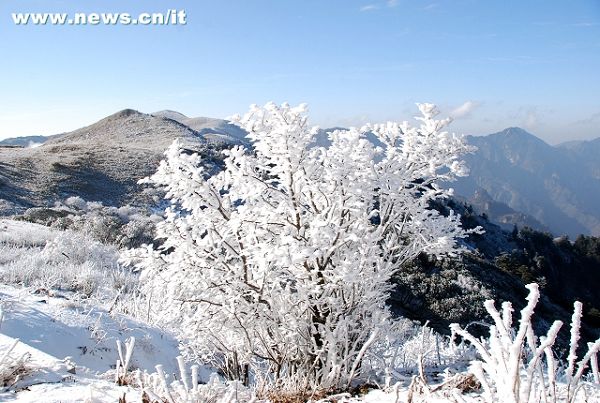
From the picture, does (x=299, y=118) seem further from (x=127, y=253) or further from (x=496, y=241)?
(x=496, y=241)

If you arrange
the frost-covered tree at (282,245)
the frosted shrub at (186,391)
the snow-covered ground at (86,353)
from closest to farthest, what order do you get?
1. the frosted shrub at (186,391)
2. the snow-covered ground at (86,353)
3. the frost-covered tree at (282,245)

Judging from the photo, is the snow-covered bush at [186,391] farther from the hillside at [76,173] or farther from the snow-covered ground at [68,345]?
the hillside at [76,173]

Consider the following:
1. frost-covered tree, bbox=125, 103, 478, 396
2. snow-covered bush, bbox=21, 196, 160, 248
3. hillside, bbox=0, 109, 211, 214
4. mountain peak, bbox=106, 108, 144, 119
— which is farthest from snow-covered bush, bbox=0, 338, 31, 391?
mountain peak, bbox=106, 108, 144, 119

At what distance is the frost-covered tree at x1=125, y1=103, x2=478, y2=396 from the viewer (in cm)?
437

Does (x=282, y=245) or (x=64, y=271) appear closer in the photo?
(x=282, y=245)

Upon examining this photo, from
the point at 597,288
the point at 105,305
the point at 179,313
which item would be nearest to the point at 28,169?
the point at 105,305

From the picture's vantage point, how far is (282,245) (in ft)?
13.3

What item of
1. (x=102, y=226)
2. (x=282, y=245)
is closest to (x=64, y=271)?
(x=282, y=245)

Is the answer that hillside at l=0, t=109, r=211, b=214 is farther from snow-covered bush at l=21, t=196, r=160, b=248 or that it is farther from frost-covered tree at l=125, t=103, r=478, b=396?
frost-covered tree at l=125, t=103, r=478, b=396

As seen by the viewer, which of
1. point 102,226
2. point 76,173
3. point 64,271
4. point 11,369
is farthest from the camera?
point 76,173

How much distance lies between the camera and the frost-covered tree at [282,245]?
4367 millimetres

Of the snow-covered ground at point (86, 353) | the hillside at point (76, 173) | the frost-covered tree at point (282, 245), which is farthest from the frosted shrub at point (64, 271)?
the hillside at point (76, 173)

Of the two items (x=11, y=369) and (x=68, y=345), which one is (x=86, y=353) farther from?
(x=11, y=369)

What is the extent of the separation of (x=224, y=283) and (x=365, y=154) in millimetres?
1922
